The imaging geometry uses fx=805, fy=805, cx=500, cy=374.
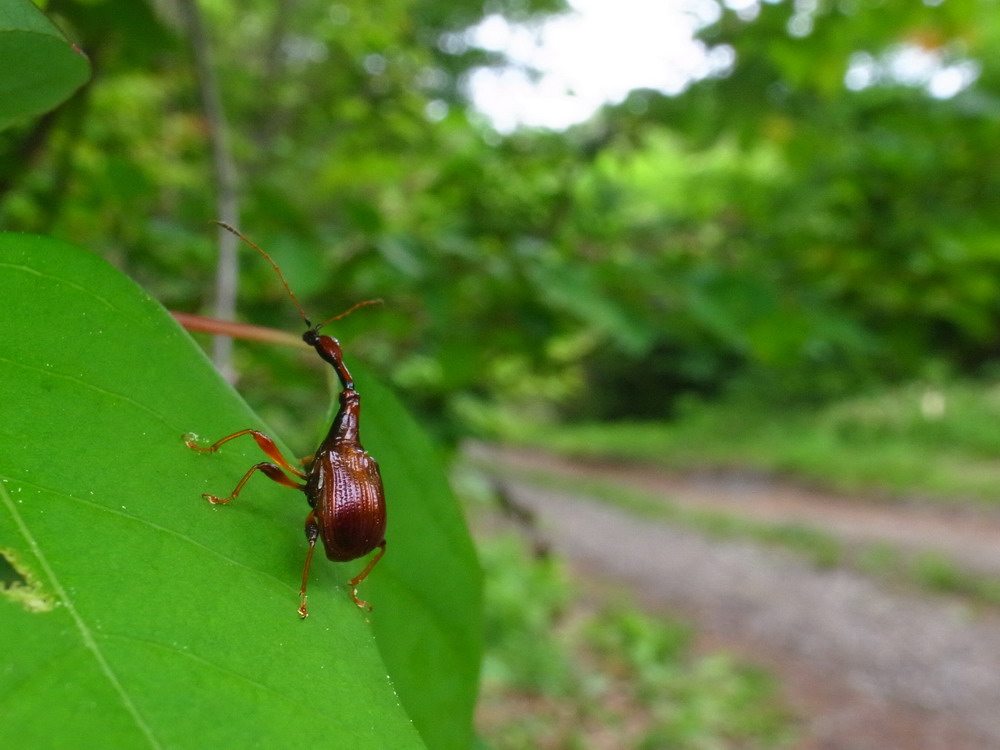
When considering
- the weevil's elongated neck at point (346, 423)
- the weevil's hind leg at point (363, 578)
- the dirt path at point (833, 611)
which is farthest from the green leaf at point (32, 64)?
the dirt path at point (833, 611)

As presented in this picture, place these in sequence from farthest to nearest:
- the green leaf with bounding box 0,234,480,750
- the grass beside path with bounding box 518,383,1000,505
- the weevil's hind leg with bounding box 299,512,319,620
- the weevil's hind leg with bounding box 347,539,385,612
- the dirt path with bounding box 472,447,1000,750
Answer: the grass beside path with bounding box 518,383,1000,505 → the dirt path with bounding box 472,447,1000,750 → the weevil's hind leg with bounding box 347,539,385,612 → the weevil's hind leg with bounding box 299,512,319,620 → the green leaf with bounding box 0,234,480,750

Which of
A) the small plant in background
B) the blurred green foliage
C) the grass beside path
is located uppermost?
the grass beside path

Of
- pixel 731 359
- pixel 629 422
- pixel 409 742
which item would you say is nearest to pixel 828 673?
pixel 409 742

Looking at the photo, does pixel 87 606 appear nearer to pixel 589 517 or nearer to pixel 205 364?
pixel 205 364

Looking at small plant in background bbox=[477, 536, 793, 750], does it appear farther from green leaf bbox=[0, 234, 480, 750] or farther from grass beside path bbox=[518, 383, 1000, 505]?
grass beside path bbox=[518, 383, 1000, 505]

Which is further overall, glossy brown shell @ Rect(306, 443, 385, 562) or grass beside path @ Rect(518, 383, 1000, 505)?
grass beside path @ Rect(518, 383, 1000, 505)

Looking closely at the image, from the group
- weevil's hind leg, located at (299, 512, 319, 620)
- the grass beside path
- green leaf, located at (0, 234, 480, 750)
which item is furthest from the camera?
the grass beside path

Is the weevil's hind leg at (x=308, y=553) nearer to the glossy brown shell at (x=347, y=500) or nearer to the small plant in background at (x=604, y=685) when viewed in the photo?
the glossy brown shell at (x=347, y=500)

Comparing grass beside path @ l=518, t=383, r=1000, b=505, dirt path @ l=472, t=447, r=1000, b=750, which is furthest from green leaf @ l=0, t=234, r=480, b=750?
grass beside path @ l=518, t=383, r=1000, b=505
